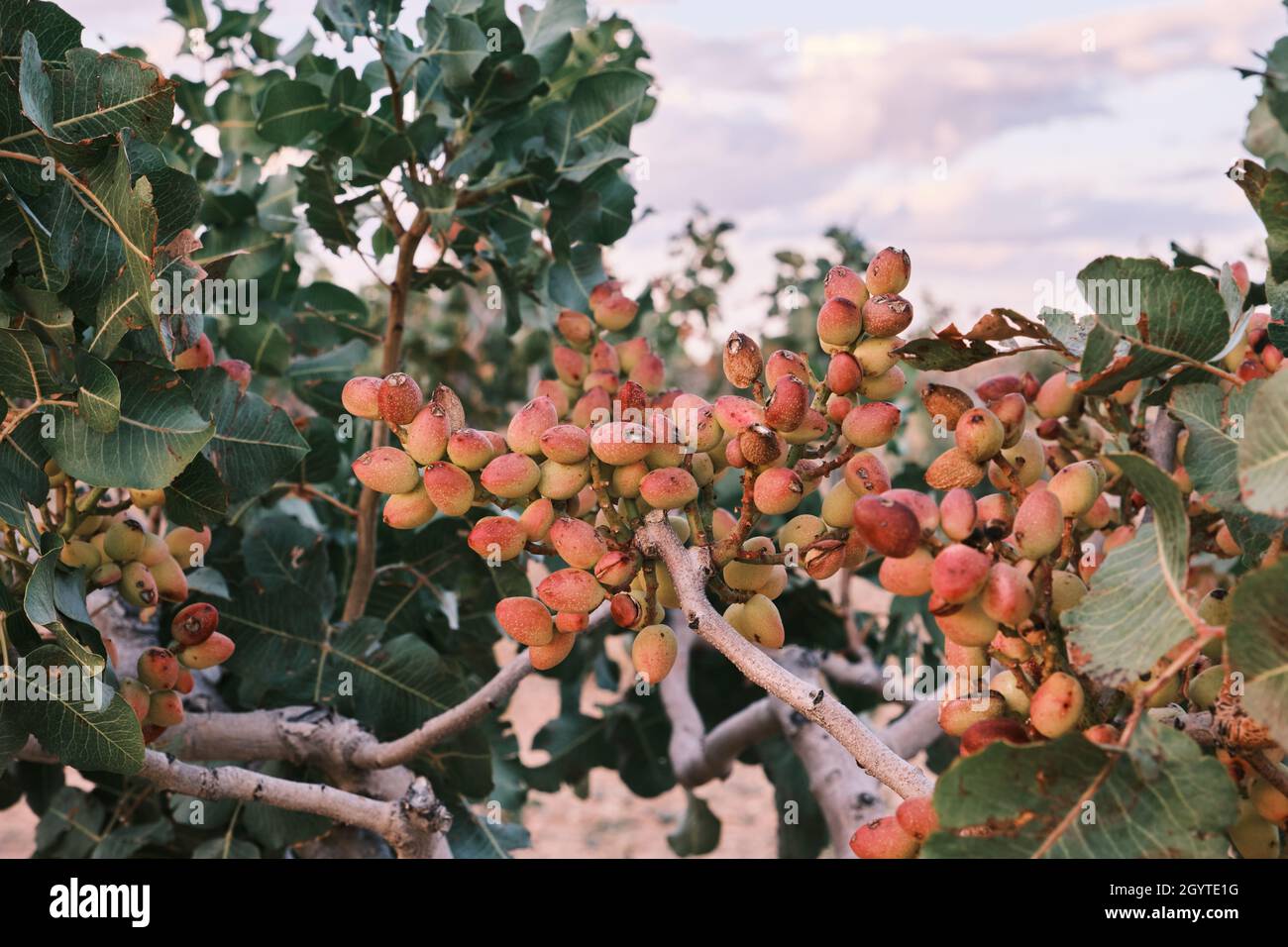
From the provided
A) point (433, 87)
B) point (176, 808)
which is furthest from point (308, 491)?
point (433, 87)

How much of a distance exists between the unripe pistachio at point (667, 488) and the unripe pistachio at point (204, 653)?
1.61 ft

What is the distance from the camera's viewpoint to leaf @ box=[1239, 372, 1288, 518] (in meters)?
0.50

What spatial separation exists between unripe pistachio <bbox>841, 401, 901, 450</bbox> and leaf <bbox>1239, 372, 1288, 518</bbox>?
8.2 inches

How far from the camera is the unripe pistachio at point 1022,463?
693 mm

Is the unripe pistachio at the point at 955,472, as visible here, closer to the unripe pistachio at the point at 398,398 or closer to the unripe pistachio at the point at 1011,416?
the unripe pistachio at the point at 1011,416

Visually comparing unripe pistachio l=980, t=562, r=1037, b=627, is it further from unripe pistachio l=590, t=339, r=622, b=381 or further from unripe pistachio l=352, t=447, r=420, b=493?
unripe pistachio l=590, t=339, r=622, b=381

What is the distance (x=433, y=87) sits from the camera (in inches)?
48.2

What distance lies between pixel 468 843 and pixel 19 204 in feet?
2.70

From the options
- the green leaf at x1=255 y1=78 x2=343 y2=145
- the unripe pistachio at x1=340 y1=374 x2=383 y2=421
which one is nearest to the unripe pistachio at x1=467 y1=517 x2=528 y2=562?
the unripe pistachio at x1=340 y1=374 x2=383 y2=421

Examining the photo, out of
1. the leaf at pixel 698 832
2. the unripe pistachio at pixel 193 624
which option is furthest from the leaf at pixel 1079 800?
the leaf at pixel 698 832

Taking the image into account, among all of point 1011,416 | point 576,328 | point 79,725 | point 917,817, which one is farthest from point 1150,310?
point 79,725

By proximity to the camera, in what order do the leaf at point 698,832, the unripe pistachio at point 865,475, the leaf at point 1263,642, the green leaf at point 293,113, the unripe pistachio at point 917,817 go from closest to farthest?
the leaf at point 1263,642, the unripe pistachio at point 917,817, the unripe pistachio at point 865,475, the green leaf at point 293,113, the leaf at point 698,832

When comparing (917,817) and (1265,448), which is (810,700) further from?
(1265,448)
